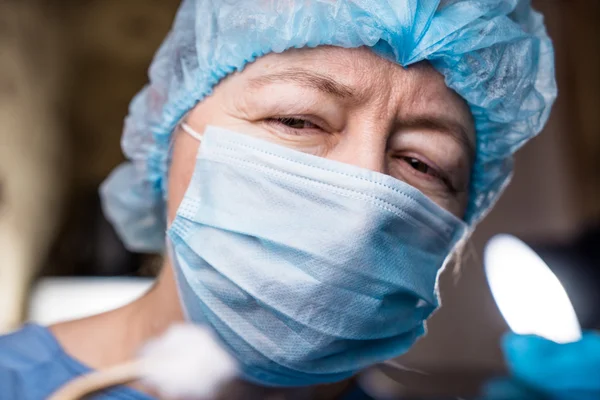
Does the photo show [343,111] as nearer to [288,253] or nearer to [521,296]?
[288,253]

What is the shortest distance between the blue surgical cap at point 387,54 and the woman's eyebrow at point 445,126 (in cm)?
4

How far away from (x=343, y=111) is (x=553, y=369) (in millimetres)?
780

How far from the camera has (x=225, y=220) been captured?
0.88 meters

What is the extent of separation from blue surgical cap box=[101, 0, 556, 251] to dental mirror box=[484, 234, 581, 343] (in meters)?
0.15

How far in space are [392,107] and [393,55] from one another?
0.27ft

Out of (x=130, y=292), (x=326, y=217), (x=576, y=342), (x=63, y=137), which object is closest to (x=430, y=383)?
(x=576, y=342)

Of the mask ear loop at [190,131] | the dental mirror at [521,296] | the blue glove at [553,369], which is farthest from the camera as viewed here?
the dental mirror at [521,296]

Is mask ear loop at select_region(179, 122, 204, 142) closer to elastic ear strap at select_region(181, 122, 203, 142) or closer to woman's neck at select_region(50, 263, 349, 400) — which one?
elastic ear strap at select_region(181, 122, 203, 142)

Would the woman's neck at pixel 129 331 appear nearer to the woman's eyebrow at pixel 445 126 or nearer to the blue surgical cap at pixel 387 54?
the blue surgical cap at pixel 387 54

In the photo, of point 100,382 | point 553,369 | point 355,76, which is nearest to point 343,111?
point 355,76

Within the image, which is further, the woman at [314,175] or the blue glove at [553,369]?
the blue glove at [553,369]

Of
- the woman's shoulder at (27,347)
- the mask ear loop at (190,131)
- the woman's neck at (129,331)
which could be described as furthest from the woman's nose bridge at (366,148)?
the woman's shoulder at (27,347)

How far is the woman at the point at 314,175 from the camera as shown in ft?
2.84

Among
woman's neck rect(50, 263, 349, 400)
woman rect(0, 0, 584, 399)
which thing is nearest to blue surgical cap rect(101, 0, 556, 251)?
woman rect(0, 0, 584, 399)
